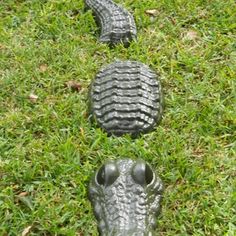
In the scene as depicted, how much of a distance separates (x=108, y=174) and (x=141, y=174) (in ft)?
0.73

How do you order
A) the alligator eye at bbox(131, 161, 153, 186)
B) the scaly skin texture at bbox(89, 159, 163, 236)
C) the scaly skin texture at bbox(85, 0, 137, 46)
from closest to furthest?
the scaly skin texture at bbox(89, 159, 163, 236), the alligator eye at bbox(131, 161, 153, 186), the scaly skin texture at bbox(85, 0, 137, 46)

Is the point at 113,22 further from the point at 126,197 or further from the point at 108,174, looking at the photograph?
the point at 126,197

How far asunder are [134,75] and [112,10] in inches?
51.8

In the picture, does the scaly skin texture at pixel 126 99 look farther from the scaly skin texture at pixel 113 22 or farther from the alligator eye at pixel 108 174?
the scaly skin texture at pixel 113 22

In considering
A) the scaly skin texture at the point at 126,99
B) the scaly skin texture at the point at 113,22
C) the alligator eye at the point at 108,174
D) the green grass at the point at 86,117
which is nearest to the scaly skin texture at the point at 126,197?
Result: the alligator eye at the point at 108,174

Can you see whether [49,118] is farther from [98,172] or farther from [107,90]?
[98,172]

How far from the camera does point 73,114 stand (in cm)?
470

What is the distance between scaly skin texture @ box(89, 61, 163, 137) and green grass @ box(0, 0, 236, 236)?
0.31 ft

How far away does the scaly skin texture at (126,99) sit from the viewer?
172 inches

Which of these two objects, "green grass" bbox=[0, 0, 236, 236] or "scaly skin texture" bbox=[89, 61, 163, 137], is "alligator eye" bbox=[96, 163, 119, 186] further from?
"scaly skin texture" bbox=[89, 61, 163, 137]

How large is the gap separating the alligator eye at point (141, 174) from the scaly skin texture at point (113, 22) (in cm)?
195

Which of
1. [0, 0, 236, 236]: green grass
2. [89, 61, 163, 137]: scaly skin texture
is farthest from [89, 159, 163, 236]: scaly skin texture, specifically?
[89, 61, 163, 137]: scaly skin texture

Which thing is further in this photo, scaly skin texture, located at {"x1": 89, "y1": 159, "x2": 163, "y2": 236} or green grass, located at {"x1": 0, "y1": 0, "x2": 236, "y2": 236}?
green grass, located at {"x1": 0, "y1": 0, "x2": 236, "y2": 236}

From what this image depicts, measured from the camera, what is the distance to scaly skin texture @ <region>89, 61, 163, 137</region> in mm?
4379
